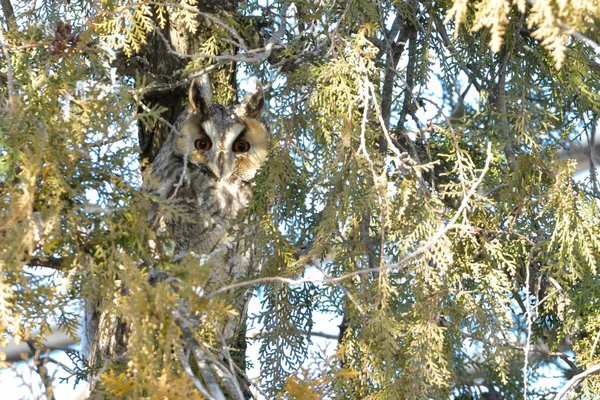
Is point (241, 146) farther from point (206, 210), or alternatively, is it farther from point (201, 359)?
point (201, 359)

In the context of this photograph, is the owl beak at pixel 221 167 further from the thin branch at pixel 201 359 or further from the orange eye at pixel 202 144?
the thin branch at pixel 201 359

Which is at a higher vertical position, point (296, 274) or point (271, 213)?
point (271, 213)

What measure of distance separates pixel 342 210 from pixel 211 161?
0.83m

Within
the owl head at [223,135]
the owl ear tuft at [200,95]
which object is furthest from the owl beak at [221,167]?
the owl ear tuft at [200,95]

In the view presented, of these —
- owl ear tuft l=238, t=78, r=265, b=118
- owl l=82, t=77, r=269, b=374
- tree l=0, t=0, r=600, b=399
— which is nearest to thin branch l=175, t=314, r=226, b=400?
A: tree l=0, t=0, r=600, b=399

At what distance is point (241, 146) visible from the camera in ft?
8.37

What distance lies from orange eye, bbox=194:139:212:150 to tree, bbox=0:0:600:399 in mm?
248

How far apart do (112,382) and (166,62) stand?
1567mm

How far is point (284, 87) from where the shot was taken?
214 cm

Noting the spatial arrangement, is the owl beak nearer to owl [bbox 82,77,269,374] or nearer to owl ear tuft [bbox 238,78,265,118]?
A: owl [bbox 82,77,269,374]

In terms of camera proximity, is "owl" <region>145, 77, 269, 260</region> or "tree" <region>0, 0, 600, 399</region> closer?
"tree" <region>0, 0, 600, 399</region>

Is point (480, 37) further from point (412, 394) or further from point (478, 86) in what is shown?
point (412, 394)

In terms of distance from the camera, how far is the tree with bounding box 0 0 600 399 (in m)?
1.34

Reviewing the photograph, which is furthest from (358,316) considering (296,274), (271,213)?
(271,213)
